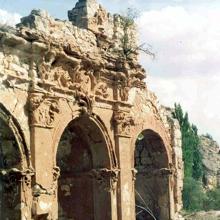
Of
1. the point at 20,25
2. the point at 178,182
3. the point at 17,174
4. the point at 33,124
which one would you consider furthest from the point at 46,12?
the point at 178,182

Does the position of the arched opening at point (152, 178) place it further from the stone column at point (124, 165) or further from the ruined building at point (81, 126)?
the stone column at point (124, 165)

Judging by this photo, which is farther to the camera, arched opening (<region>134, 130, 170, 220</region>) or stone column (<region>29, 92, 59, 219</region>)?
arched opening (<region>134, 130, 170, 220</region>)

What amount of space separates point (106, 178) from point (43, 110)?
2.46 metres

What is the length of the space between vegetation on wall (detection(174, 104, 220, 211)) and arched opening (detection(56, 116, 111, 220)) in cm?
1395

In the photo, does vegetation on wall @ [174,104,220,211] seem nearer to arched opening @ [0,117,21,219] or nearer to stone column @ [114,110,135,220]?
stone column @ [114,110,135,220]

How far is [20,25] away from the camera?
1034cm

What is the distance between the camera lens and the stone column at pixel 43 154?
9531 millimetres

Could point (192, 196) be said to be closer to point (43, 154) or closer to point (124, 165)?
point (124, 165)

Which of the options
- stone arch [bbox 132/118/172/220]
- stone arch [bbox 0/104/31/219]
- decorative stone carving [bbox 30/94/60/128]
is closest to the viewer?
stone arch [bbox 0/104/31/219]

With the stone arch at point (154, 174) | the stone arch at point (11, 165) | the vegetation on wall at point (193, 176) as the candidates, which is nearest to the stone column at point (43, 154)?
the stone arch at point (11, 165)

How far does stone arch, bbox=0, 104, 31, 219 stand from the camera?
9172 millimetres

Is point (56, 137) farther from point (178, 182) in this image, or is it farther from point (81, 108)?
point (178, 182)

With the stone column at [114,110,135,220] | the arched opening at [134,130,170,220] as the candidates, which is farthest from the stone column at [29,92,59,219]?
the arched opening at [134,130,170,220]

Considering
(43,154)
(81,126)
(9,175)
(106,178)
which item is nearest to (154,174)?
(106,178)
